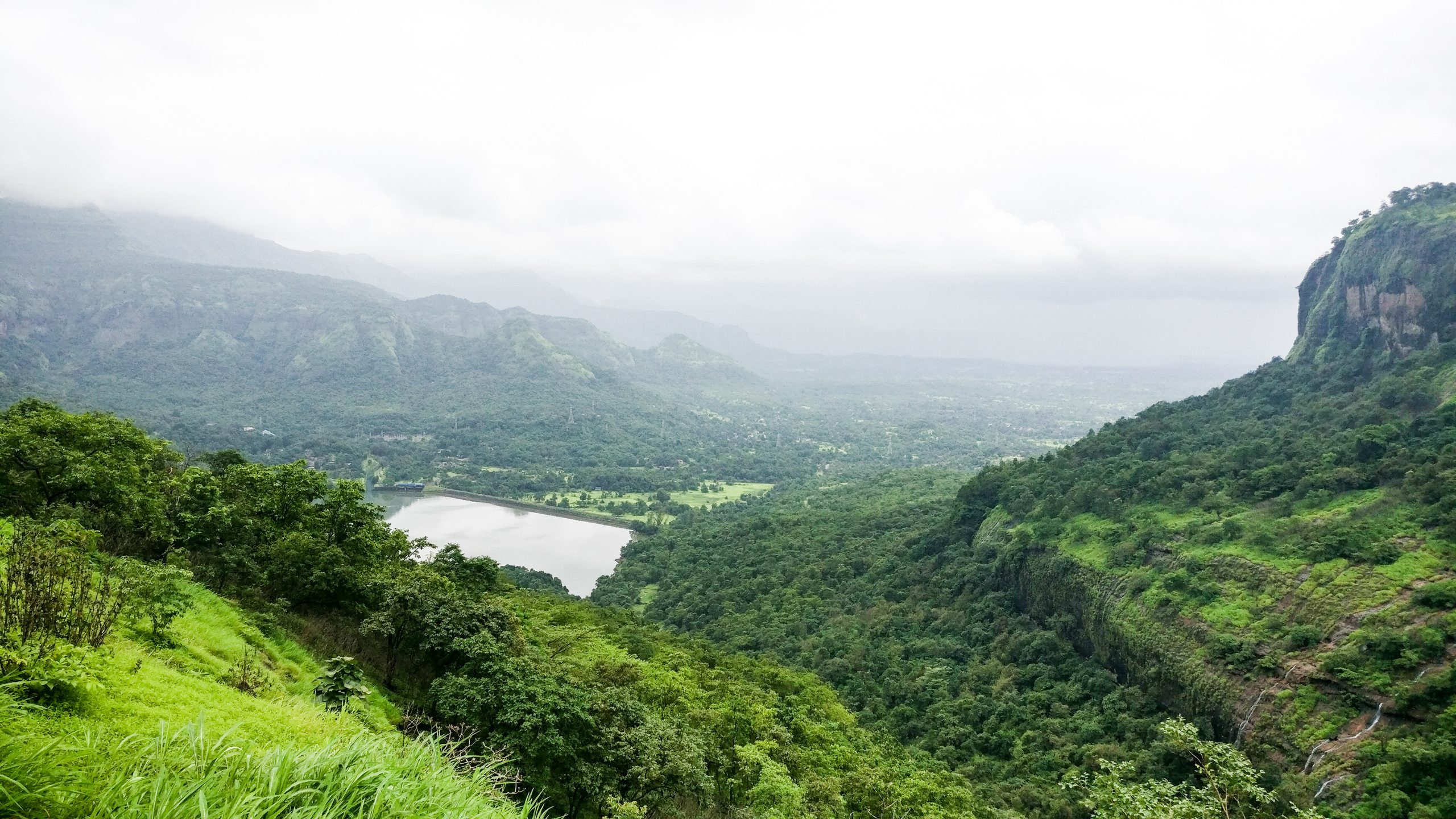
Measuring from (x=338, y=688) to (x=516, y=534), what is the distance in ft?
211

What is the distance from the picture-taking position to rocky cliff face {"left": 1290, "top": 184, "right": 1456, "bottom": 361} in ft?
137

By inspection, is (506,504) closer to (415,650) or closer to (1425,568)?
(415,650)

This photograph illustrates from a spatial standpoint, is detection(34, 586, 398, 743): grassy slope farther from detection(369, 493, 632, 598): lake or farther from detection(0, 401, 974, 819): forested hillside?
detection(369, 493, 632, 598): lake

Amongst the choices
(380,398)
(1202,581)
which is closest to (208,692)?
(1202,581)

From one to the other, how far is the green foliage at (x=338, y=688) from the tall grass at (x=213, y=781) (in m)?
5.02

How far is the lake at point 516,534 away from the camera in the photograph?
6078 cm

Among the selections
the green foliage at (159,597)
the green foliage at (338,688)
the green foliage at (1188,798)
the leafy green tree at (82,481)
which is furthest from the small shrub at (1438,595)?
the leafy green tree at (82,481)

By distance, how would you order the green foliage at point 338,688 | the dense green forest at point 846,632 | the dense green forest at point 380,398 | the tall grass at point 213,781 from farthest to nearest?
the dense green forest at point 380,398
the green foliage at point 338,688
the dense green forest at point 846,632
the tall grass at point 213,781

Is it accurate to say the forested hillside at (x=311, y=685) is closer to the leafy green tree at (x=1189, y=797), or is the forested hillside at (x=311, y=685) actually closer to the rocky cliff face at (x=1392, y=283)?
the leafy green tree at (x=1189, y=797)

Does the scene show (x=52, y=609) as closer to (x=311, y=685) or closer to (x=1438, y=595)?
(x=311, y=685)

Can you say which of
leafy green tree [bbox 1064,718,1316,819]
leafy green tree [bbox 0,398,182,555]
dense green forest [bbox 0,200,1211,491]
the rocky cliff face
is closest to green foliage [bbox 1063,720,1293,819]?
leafy green tree [bbox 1064,718,1316,819]

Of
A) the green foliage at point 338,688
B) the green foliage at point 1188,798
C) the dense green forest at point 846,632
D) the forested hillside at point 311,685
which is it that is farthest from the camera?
the green foliage at point 1188,798

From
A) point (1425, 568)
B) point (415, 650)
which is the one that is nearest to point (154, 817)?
point (415, 650)

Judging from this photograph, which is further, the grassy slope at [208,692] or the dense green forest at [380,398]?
the dense green forest at [380,398]
